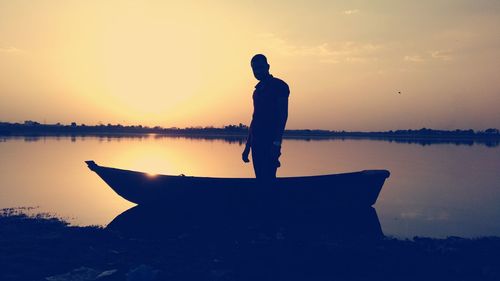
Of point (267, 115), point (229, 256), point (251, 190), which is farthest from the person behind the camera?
point (251, 190)

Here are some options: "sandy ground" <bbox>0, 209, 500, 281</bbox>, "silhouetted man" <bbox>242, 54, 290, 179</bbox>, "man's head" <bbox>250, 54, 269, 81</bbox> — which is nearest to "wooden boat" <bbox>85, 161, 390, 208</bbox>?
"silhouetted man" <bbox>242, 54, 290, 179</bbox>

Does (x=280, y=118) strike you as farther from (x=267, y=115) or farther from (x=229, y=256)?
(x=229, y=256)

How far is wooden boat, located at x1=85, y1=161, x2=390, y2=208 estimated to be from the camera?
9.82 meters

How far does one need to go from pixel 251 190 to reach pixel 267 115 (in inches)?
83.2

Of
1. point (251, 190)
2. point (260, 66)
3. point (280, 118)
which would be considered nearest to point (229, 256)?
point (251, 190)

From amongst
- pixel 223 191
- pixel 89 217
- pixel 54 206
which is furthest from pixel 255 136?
pixel 54 206

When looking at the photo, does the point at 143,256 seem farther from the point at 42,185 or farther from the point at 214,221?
the point at 42,185

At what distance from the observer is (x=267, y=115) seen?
8.76 meters

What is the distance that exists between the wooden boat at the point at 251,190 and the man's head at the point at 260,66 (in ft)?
8.47

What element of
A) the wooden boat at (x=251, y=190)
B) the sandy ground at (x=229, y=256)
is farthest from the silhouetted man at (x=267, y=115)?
the sandy ground at (x=229, y=256)

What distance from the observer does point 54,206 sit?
12.8 meters

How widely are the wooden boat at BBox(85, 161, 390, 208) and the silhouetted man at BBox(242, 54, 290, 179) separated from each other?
793 millimetres

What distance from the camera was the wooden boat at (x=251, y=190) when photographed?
982 centimetres

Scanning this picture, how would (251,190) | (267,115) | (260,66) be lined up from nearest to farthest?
(260,66) < (267,115) < (251,190)
